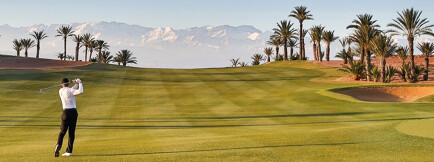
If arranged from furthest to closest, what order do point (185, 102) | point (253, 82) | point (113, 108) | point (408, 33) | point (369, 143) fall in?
point (408, 33)
point (253, 82)
point (185, 102)
point (113, 108)
point (369, 143)

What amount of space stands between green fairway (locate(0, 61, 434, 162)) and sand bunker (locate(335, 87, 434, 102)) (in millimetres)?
3906

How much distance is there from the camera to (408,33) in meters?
58.0

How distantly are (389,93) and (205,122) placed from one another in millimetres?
22438

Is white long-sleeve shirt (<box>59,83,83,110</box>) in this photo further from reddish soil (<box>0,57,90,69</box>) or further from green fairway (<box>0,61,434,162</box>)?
reddish soil (<box>0,57,90,69</box>)

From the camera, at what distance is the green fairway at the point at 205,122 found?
43.1 feet

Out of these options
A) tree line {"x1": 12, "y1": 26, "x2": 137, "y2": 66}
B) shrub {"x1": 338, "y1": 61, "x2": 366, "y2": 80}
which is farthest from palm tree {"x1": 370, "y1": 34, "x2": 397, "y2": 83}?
tree line {"x1": 12, "y1": 26, "x2": 137, "y2": 66}

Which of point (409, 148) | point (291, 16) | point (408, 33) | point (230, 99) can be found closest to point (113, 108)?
point (230, 99)

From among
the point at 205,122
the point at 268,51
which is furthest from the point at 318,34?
the point at 205,122

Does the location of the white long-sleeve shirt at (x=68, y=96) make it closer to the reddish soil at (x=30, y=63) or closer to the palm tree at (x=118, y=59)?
the reddish soil at (x=30, y=63)

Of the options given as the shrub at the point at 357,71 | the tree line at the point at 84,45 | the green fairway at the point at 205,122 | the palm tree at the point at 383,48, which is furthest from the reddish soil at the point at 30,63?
the palm tree at the point at 383,48

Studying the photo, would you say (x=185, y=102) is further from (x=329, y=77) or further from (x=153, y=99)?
(x=329, y=77)

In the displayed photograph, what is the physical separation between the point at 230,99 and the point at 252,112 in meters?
8.67

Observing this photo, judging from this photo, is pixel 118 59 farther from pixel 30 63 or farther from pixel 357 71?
pixel 357 71

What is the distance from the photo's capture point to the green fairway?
43.1ft
